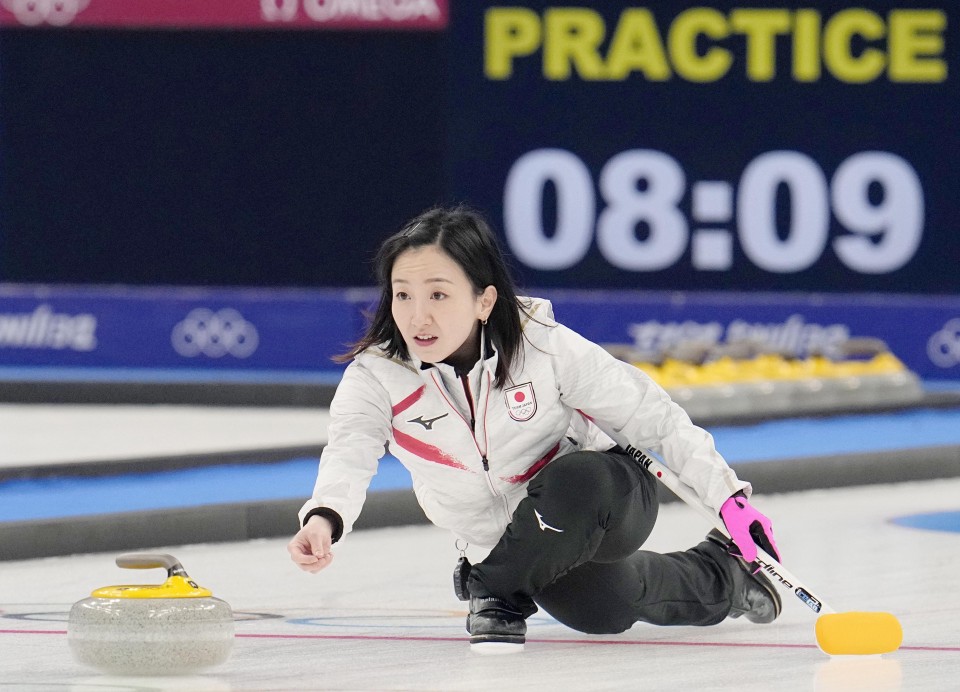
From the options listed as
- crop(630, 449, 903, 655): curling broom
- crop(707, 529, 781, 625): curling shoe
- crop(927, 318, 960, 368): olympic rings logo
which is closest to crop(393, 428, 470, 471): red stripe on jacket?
crop(630, 449, 903, 655): curling broom

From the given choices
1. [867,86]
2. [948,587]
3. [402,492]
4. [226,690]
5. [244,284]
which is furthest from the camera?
[244,284]

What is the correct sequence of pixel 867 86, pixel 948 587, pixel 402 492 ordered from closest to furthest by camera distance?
pixel 948 587 < pixel 402 492 < pixel 867 86

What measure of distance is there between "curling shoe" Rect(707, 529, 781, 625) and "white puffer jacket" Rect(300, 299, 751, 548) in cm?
29

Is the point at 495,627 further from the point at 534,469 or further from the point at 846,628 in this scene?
the point at 846,628

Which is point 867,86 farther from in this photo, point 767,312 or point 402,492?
point 402,492

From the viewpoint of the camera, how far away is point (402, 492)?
230 inches

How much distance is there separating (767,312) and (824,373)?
133 cm

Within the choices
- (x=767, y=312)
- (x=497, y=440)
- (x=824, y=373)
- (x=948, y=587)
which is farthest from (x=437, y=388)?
(x=767, y=312)

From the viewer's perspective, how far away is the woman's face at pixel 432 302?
11.5 feet

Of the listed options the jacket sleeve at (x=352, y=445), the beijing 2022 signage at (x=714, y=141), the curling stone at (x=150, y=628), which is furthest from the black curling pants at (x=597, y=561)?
the beijing 2022 signage at (x=714, y=141)

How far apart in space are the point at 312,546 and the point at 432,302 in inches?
19.1

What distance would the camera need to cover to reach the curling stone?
323 cm

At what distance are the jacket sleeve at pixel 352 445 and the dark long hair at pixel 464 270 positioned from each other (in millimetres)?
66

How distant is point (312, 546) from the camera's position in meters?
3.30
